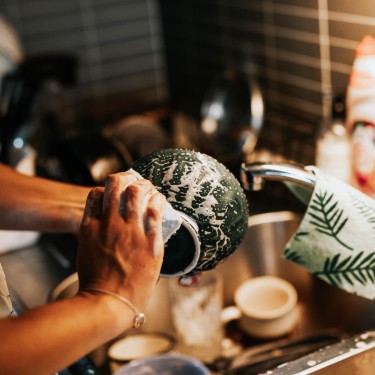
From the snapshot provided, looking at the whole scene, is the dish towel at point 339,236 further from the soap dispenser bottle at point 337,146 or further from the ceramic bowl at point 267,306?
the soap dispenser bottle at point 337,146

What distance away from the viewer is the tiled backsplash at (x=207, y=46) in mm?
1406

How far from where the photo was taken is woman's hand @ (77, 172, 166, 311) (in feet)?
1.89

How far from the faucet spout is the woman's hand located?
0.22 m

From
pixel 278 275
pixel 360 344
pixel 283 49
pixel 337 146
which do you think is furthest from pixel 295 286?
pixel 283 49

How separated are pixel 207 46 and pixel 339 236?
124cm

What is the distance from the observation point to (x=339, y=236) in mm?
812

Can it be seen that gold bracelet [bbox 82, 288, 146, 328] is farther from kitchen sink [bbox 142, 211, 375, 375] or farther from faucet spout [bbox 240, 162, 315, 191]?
kitchen sink [bbox 142, 211, 375, 375]

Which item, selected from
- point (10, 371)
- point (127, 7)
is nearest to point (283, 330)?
point (10, 371)

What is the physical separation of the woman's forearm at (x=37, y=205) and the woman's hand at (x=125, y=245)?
0.32 m

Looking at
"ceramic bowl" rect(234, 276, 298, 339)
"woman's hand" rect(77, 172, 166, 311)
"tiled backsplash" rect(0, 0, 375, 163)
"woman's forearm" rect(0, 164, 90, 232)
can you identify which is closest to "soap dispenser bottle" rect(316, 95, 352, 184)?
"tiled backsplash" rect(0, 0, 375, 163)

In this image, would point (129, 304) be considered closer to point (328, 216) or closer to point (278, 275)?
point (328, 216)

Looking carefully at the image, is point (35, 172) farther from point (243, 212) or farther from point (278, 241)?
point (243, 212)

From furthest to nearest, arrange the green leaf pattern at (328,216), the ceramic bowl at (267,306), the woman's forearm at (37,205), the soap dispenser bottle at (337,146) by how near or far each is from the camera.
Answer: the soap dispenser bottle at (337,146), the ceramic bowl at (267,306), the woman's forearm at (37,205), the green leaf pattern at (328,216)

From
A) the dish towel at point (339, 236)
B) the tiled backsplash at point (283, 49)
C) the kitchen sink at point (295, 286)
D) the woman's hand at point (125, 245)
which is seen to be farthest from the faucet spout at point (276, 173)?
the tiled backsplash at point (283, 49)
